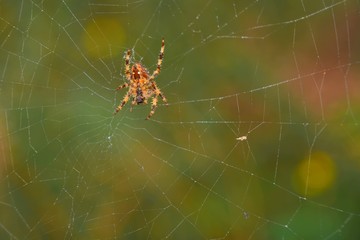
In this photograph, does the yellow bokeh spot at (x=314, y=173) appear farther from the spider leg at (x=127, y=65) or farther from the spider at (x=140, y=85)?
the spider leg at (x=127, y=65)

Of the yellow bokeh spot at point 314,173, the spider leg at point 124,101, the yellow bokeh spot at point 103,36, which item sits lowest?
the yellow bokeh spot at point 314,173

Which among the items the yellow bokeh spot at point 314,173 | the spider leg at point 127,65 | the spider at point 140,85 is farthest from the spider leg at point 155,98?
the yellow bokeh spot at point 314,173

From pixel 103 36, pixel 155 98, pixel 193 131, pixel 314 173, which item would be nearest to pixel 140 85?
pixel 155 98

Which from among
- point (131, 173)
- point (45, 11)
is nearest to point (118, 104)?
point (131, 173)

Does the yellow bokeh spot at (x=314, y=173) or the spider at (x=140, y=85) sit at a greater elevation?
the spider at (x=140, y=85)

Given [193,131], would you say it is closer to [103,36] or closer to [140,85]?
[140,85]

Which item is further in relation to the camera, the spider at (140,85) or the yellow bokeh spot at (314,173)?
the yellow bokeh spot at (314,173)

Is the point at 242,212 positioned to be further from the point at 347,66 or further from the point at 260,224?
the point at 347,66

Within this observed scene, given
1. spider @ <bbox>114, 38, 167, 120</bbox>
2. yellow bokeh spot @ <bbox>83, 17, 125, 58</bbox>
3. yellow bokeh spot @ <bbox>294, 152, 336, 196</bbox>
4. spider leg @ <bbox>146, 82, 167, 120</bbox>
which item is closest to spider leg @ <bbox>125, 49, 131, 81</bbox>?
spider @ <bbox>114, 38, 167, 120</bbox>
